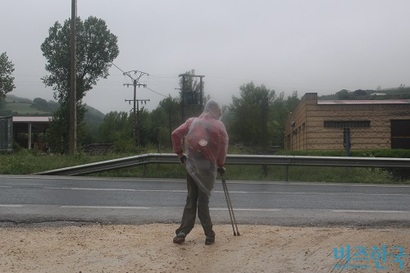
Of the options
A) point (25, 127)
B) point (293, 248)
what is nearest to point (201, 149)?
point (293, 248)

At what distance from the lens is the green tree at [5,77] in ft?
196

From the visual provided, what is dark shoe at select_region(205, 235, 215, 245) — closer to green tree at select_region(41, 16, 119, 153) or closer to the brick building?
the brick building

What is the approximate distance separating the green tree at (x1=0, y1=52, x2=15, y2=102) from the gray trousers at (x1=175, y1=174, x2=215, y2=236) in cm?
5791

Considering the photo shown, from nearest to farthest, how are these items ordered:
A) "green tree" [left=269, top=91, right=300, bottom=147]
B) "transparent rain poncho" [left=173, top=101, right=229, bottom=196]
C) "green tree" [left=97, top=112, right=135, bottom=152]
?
1. "transparent rain poncho" [left=173, top=101, right=229, bottom=196]
2. "green tree" [left=97, top=112, right=135, bottom=152]
3. "green tree" [left=269, top=91, right=300, bottom=147]

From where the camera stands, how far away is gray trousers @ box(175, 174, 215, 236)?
609 centimetres

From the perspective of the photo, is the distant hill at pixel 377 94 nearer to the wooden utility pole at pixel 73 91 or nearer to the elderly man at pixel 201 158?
the wooden utility pole at pixel 73 91

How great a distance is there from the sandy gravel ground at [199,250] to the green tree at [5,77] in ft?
185

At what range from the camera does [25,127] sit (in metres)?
66.4

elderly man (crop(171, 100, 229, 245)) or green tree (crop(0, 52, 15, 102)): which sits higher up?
green tree (crop(0, 52, 15, 102))

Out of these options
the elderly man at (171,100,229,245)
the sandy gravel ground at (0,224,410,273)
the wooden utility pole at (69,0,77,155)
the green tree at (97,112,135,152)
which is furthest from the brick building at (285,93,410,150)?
the elderly man at (171,100,229,245)

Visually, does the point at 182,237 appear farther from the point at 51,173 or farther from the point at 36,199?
the point at 51,173

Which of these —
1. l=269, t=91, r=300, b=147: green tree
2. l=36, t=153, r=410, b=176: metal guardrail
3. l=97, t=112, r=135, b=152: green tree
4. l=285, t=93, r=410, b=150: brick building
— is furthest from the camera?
l=269, t=91, r=300, b=147: green tree

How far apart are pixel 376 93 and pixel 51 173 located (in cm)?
3451


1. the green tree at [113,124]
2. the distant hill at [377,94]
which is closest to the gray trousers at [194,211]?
the distant hill at [377,94]
